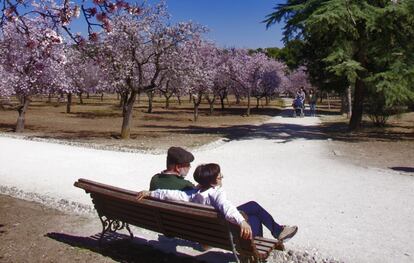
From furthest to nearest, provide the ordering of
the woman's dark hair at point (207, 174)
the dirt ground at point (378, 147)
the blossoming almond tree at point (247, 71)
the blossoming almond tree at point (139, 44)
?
the blossoming almond tree at point (247, 71)
the blossoming almond tree at point (139, 44)
the dirt ground at point (378, 147)
the woman's dark hair at point (207, 174)

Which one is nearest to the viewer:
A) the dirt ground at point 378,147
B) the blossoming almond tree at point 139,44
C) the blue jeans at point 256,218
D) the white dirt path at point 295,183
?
the blue jeans at point 256,218

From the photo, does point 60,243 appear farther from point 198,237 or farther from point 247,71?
point 247,71

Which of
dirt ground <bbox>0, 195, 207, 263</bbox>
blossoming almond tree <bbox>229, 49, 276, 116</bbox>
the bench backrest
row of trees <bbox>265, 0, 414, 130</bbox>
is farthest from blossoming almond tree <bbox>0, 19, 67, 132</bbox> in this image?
blossoming almond tree <bbox>229, 49, 276, 116</bbox>

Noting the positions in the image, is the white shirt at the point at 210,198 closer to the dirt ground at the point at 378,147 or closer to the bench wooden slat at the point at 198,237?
the bench wooden slat at the point at 198,237

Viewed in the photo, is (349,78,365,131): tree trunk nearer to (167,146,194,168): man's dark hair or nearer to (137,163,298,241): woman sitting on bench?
(137,163,298,241): woman sitting on bench

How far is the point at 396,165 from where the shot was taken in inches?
494

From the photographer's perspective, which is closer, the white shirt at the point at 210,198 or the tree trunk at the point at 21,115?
the white shirt at the point at 210,198

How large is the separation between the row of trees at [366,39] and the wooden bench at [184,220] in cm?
1354

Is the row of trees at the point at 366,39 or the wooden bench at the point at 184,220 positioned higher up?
the row of trees at the point at 366,39

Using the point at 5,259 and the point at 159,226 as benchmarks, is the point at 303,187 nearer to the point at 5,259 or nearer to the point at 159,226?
the point at 159,226

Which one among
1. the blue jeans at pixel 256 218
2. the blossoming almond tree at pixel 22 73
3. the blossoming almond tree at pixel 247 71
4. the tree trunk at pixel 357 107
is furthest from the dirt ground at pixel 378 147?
the blossoming almond tree at pixel 247 71

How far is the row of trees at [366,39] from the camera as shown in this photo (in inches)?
731

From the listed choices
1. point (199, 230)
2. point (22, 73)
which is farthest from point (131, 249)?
point (22, 73)

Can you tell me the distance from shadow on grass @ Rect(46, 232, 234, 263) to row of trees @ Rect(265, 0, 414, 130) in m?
13.2
